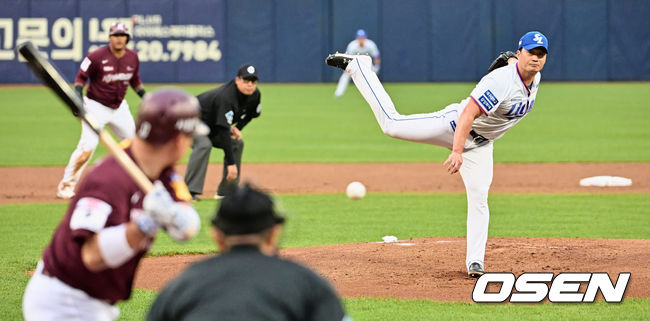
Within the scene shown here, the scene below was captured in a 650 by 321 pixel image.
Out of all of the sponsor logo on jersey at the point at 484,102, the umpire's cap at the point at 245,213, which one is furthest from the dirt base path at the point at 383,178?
the umpire's cap at the point at 245,213

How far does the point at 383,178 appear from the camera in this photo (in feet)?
51.4

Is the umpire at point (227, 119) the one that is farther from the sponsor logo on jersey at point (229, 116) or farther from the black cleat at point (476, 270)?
the black cleat at point (476, 270)

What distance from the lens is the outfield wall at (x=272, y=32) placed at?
36.6 meters

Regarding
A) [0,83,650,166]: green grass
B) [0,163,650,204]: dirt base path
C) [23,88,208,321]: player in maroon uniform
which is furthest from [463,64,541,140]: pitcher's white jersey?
[0,83,650,166]: green grass

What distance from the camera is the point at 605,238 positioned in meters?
10.2

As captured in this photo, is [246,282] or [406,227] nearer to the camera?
[246,282]

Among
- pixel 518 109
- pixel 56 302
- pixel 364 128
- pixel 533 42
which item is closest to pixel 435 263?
pixel 518 109

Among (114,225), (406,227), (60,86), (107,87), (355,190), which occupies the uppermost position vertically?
(60,86)

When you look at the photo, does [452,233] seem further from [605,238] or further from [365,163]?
[365,163]

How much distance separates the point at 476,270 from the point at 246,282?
5.12 meters

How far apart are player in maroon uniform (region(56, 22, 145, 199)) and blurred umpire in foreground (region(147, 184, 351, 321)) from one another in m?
9.68

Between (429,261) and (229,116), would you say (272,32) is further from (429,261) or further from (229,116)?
(429,261)

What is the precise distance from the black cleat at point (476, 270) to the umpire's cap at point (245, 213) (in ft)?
16.3

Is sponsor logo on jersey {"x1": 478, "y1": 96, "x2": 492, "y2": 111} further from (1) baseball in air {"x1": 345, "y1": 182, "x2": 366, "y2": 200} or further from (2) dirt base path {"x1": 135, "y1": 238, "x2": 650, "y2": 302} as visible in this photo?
(1) baseball in air {"x1": 345, "y1": 182, "x2": 366, "y2": 200}
